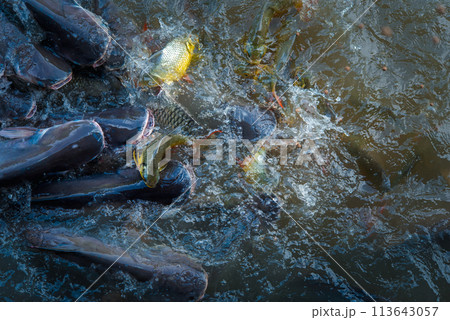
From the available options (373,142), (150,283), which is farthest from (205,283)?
(373,142)

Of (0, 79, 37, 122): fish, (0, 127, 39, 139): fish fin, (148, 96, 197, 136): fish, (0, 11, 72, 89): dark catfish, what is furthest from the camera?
(148, 96, 197, 136): fish

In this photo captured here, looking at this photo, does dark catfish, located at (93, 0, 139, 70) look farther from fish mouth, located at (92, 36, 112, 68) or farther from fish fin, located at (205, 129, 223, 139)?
fish fin, located at (205, 129, 223, 139)

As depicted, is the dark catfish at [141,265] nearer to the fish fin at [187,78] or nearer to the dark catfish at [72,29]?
the dark catfish at [72,29]

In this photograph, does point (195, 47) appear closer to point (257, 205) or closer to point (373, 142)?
point (257, 205)

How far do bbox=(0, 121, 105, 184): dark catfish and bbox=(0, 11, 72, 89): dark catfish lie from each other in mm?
519

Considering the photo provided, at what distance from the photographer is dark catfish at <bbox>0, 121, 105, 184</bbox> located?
2719mm

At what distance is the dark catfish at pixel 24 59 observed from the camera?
9.86 ft

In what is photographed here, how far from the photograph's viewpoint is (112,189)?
9.61 ft

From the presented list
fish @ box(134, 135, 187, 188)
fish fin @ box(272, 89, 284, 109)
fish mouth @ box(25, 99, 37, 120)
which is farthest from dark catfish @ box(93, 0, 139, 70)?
fish fin @ box(272, 89, 284, 109)

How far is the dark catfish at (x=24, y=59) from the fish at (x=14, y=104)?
14 cm

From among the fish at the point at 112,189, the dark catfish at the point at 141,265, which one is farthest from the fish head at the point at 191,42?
the dark catfish at the point at 141,265

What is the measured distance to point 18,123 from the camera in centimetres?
318

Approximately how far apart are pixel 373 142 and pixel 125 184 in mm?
2424
